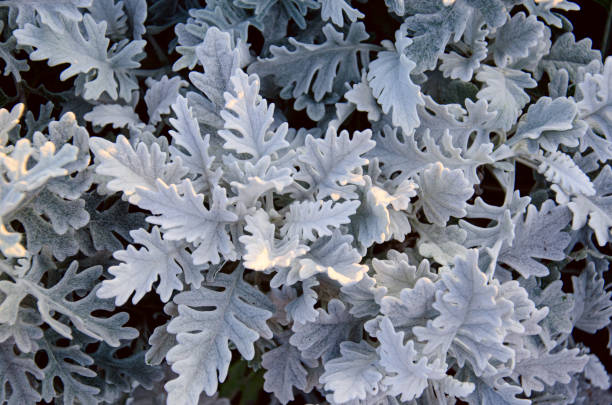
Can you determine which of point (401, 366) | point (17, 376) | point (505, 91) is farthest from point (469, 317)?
point (17, 376)

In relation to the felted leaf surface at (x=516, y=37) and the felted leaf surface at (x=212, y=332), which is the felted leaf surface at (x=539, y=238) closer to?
the felted leaf surface at (x=516, y=37)

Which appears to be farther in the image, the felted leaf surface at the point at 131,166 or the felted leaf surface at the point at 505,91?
the felted leaf surface at the point at 505,91

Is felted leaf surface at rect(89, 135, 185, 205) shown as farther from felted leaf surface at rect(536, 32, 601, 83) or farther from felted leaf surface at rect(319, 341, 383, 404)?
felted leaf surface at rect(536, 32, 601, 83)

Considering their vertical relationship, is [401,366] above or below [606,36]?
below

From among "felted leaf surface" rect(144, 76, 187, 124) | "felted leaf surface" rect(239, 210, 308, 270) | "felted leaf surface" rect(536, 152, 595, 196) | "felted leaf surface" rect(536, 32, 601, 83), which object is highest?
"felted leaf surface" rect(536, 32, 601, 83)

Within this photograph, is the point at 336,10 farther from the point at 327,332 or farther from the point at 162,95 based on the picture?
the point at 327,332

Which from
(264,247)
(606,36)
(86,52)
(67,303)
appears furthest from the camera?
(606,36)

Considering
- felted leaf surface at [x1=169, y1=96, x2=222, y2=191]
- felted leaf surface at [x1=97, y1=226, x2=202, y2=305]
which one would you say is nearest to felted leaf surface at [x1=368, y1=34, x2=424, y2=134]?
felted leaf surface at [x1=169, y1=96, x2=222, y2=191]

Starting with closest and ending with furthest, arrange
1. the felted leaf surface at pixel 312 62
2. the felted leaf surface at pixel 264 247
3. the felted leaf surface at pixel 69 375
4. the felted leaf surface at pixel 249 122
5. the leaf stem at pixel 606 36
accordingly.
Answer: the felted leaf surface at pixel 264 247 → the felted leaf surface at pixel 249 122 → the felted leaf surface at pixel 69 375 → the felted leaf surface at pixel 312 62 → the leaf stem at pixel 606 36

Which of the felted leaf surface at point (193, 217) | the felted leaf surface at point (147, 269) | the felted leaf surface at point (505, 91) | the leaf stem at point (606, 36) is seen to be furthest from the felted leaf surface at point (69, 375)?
the leaf stem at point (606, 36)
